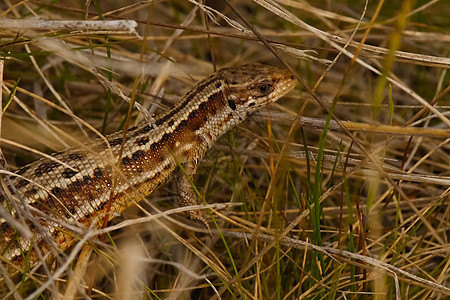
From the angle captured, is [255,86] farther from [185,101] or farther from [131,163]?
[131,163]

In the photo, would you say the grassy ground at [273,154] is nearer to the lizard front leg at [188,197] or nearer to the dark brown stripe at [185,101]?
the lizard front leg at [188,197]

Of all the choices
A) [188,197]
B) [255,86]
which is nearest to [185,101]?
[255,86]

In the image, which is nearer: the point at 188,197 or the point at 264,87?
the point at 188,197

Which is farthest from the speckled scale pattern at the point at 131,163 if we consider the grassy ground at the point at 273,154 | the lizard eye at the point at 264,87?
the grassy ground at the point at 273,154

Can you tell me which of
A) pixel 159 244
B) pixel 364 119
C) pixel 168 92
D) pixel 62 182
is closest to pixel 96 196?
pixel 62 182

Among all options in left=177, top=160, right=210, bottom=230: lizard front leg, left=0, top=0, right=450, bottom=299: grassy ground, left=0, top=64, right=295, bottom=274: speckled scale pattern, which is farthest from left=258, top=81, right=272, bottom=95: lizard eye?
left=177, top=160, right=210, bottom=230: lizard front leg

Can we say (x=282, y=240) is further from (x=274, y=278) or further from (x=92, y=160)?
(x=92, y=160)
